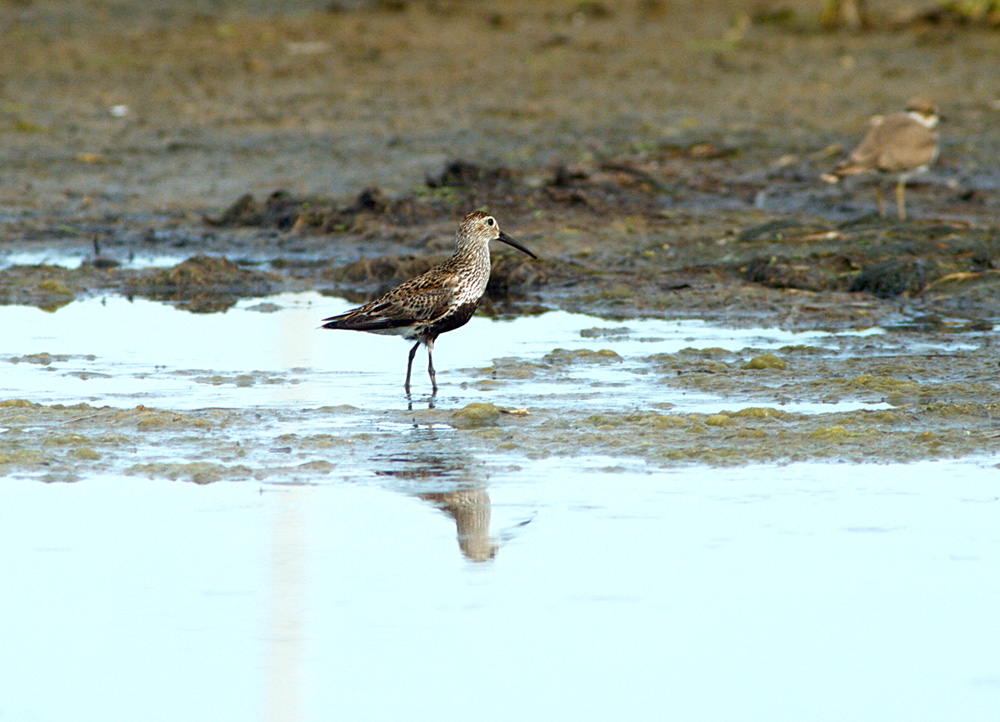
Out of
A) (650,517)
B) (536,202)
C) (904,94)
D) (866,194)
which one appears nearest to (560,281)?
(536,202)

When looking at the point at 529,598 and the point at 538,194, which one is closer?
the point at 529,598

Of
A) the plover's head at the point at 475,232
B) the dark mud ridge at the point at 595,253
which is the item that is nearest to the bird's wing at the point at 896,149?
the dark mud ridge at the point at 595,253

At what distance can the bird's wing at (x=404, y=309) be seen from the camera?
353 inches

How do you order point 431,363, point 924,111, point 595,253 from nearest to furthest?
1. point 431,363
2. point 595,253
3. point 924,111

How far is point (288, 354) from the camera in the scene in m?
9.62

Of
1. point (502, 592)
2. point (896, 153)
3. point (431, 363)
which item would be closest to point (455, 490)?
point (502, 592)

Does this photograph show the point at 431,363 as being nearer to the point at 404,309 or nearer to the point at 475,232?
the point at 404,309

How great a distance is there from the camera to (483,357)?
9602mm

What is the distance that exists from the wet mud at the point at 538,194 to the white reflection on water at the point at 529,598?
0.57m

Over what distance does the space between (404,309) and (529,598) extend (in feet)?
12.6

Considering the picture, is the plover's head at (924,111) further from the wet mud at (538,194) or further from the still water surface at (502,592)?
the still water surface at (502,592)

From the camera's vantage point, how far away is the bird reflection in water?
230 inches

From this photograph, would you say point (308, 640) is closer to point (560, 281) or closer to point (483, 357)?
point (483, 357)

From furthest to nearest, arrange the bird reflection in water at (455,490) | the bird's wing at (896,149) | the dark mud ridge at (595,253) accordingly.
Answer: the bird's wing at (896,149)
the dark mud ridge at (595,253)
the bird reflection in water at (455,490)
